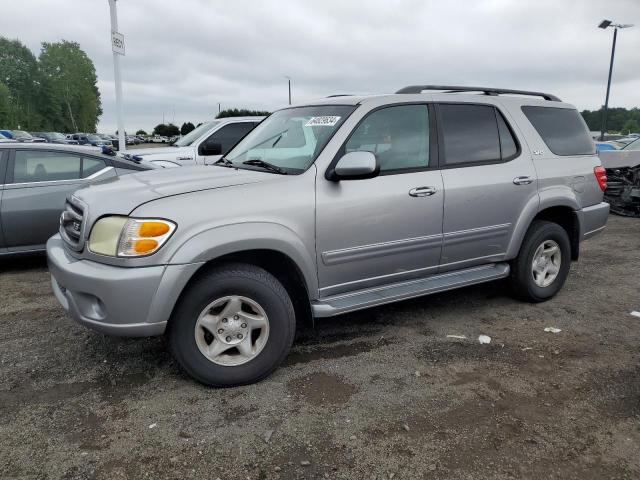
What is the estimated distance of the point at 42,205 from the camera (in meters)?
5.53

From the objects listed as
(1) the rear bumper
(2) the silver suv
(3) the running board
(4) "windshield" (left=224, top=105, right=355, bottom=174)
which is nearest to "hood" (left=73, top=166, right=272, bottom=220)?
(2) the silver suv

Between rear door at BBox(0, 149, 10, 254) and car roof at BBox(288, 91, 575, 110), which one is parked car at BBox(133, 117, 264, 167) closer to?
rear door at BBox(0, 149, 10, 254)

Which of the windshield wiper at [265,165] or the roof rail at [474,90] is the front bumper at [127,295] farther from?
the roof rail at [474,90]

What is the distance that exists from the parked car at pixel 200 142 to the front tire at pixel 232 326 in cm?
538

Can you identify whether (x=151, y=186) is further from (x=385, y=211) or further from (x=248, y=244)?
(x=385, y=211)

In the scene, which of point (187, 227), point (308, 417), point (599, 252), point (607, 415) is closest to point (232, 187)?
point (187, 227)

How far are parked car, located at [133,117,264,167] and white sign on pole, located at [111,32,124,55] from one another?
310 cm

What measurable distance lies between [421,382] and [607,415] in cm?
104

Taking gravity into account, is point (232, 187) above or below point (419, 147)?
below

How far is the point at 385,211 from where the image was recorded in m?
3.54

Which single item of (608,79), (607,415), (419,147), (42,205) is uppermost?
(608,79)

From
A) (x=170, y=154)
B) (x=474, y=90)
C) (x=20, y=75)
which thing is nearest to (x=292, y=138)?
(x=474, y=90)

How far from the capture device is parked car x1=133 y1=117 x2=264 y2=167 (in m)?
8.50

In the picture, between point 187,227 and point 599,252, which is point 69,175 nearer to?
point 187,227
